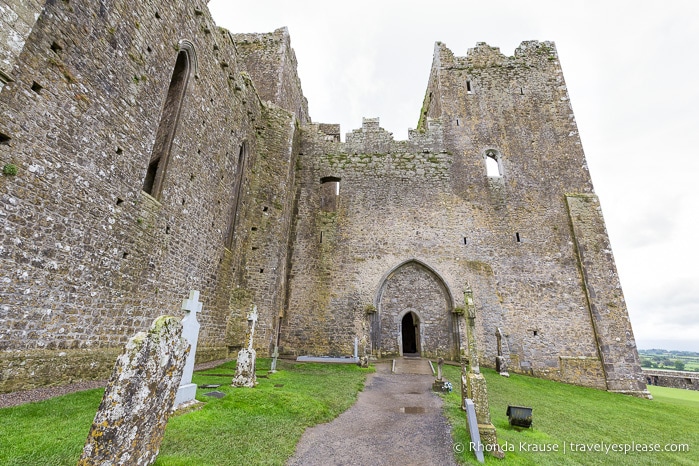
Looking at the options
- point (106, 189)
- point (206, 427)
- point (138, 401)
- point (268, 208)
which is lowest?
point (206, 427)

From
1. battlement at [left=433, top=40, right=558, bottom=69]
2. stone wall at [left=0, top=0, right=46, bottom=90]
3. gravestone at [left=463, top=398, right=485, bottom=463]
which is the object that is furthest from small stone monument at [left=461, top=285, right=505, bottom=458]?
battlement at [left=433, top=40, right=558, bottom=69]

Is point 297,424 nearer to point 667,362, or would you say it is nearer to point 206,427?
point 206,427

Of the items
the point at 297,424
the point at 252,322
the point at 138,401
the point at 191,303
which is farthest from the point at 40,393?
the point at 297,424

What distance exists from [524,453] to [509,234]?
11.9 meters

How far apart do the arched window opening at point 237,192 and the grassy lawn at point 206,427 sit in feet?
22.0

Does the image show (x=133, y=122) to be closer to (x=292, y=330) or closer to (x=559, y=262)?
(x=292, y=330)

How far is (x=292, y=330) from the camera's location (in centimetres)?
1389

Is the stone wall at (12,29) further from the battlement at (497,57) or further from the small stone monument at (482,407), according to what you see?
the battlement at (497,57)

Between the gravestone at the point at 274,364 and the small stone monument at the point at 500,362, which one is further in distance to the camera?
the small stone monument at the point at 500,362

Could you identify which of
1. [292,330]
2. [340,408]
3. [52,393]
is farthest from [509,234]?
[52,393]

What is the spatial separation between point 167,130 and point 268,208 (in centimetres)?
523

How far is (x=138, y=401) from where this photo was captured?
2725 mm

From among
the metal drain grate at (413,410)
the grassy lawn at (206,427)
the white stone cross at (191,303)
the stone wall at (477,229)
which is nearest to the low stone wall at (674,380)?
the stone wall at (477,229)

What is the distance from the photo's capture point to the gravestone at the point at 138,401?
2.44 m
